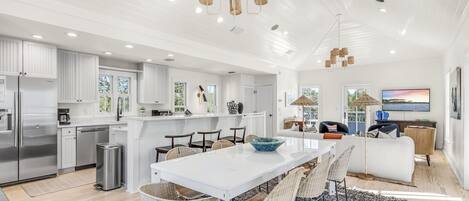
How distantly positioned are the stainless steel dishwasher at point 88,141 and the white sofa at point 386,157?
4630 mm

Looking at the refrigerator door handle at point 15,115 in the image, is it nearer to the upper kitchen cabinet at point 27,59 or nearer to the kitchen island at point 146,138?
the upper kitchen cabinet at point 27,59

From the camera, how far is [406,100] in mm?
7703

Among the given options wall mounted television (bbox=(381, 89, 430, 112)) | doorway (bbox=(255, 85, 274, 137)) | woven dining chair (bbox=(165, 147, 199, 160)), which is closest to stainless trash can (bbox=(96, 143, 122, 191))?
woven dining chair (bbox=(165, 147, 199, 160))

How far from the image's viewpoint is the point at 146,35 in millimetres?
4566

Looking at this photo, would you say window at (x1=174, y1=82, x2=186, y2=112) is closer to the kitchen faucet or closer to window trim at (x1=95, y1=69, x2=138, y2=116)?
window trim at (x1=95, y1=69, x2=138, y2=116)

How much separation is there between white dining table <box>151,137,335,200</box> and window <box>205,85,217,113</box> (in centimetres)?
576

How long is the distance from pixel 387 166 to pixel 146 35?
181 inches

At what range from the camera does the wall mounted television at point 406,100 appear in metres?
7.45

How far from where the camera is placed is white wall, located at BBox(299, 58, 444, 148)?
7320mm

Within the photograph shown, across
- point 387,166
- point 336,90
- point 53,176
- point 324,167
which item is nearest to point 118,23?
point 53,176

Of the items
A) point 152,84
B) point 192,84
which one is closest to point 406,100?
point 192,84

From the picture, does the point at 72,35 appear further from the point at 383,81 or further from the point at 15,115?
the point at 383,81

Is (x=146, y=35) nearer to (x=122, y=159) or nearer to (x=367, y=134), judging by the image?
(x=122, y=159)

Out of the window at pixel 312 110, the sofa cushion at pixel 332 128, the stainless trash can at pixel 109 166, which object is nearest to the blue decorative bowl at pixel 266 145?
the stainless trash can at pixel 109 166
